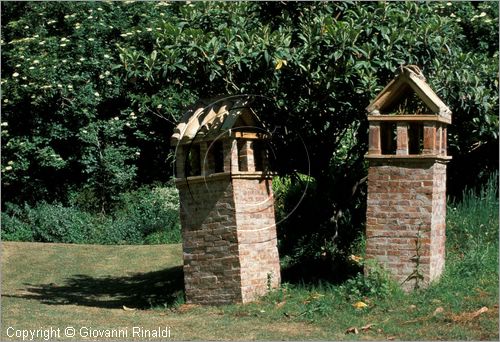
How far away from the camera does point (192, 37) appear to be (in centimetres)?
1046

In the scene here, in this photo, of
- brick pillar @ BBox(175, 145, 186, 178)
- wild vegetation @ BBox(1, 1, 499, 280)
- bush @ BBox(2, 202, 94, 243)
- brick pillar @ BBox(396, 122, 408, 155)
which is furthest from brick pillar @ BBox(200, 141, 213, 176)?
bush @ BBox(2, 202, 94, 243)

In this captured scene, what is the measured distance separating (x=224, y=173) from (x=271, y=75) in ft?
4.23

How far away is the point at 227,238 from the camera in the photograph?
10359mm

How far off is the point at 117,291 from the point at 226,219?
3430mm

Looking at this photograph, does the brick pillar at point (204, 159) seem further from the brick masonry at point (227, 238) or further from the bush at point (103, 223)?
the bush at point (103, 223)

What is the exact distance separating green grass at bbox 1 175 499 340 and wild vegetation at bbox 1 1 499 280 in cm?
125

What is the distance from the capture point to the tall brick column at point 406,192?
9734 millimetres

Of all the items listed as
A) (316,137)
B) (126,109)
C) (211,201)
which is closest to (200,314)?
(211,201)

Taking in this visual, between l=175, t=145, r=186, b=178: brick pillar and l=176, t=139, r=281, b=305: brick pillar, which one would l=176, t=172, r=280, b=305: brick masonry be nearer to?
l=176, t=139, r=281, b=305: brick pillar

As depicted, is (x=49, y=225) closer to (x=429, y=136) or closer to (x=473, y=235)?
(x=473, y=235)

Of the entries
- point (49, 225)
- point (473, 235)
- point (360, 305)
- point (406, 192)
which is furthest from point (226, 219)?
point (49, 225)

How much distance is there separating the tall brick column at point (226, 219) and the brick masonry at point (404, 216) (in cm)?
138

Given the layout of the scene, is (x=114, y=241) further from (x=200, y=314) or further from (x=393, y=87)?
(x=393, y=87)

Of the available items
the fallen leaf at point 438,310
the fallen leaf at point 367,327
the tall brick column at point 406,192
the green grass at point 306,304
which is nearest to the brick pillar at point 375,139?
the tall brick column at point 406,192
